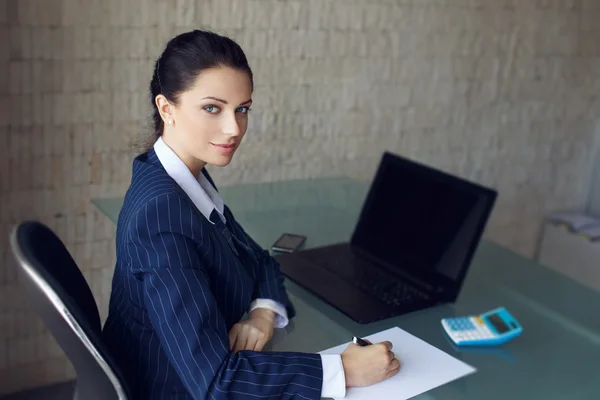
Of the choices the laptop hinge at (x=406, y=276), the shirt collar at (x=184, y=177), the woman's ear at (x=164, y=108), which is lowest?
the laptop hinge at (x=406, y=276)

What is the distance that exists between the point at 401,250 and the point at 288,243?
1.00 feet

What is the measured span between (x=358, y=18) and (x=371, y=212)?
0.99 m

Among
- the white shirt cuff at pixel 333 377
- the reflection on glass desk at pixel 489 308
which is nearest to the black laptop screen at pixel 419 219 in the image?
the reflection on glass desk at pixel 489 308

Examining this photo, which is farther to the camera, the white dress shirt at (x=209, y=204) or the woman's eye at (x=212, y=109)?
the woman's eye at (x=212, y=109)

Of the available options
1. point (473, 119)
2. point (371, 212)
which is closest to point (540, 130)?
point (473, 119)

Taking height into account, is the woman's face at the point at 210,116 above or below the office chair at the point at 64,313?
above

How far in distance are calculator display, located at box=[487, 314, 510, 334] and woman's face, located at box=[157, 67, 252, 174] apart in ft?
2.07

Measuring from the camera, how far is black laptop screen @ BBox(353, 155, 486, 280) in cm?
162

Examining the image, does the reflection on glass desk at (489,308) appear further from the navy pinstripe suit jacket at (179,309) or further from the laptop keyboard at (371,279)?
the navy pinstripe suit jacket at (179,309)

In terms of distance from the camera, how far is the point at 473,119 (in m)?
3.04

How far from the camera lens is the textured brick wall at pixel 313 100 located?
2076mm

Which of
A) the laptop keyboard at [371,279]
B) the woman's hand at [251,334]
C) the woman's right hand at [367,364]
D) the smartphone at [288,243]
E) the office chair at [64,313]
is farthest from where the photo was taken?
the smartphone at [288,243]

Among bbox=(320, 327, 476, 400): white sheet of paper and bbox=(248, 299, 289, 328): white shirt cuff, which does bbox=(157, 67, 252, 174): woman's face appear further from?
bbox=(320, 327, 476, 400): white sheet of paper

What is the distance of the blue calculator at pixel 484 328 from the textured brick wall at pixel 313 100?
3.92 ft
